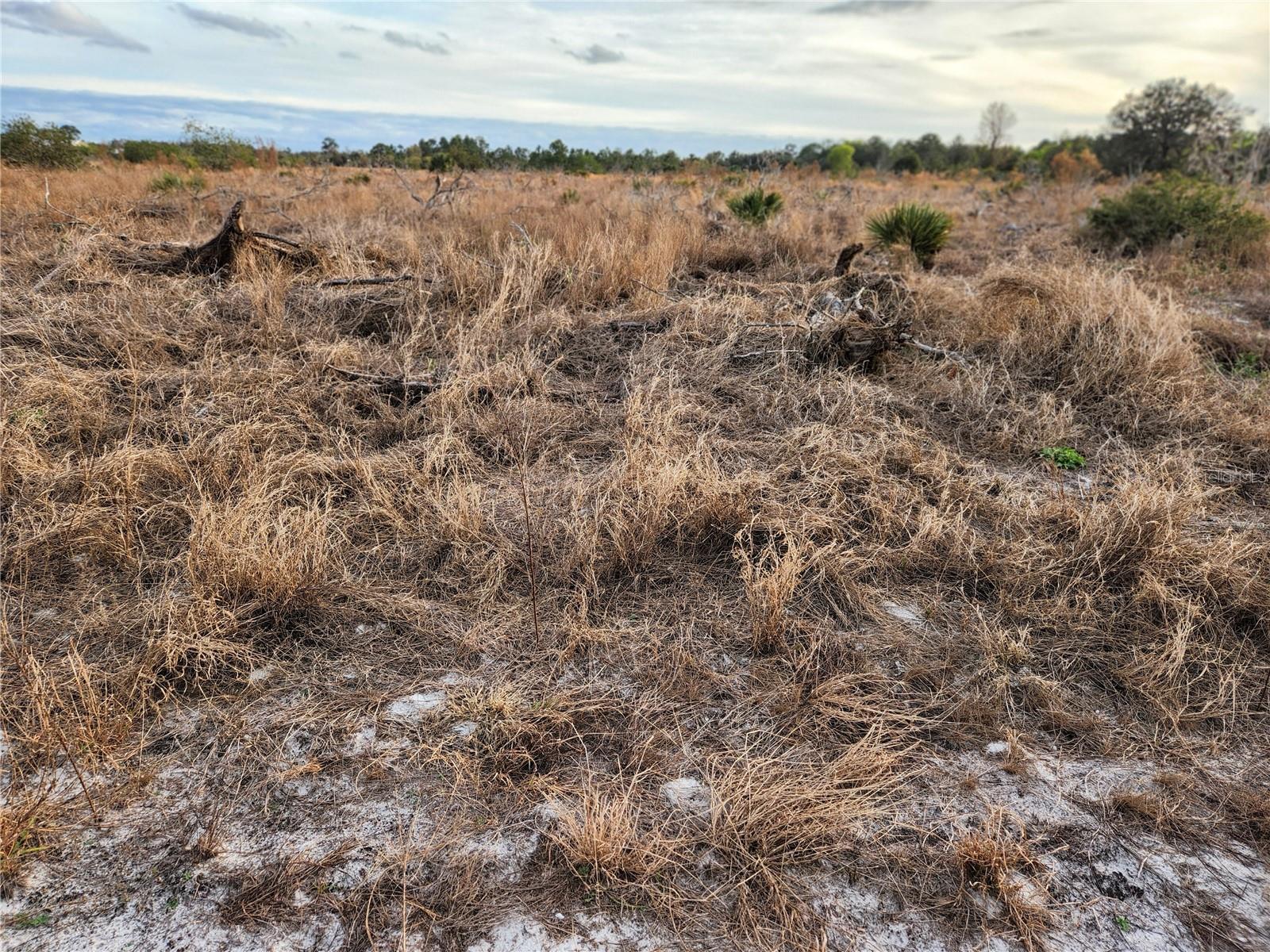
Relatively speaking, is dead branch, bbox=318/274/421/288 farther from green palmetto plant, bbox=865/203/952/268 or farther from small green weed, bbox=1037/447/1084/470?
green palmetto plant, bbox=865/203/952/268

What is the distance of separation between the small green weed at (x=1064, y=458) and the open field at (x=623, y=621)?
0.25 feet

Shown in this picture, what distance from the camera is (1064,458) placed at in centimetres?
385

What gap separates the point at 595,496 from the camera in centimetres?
325

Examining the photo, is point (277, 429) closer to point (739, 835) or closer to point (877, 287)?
point (739, 835)

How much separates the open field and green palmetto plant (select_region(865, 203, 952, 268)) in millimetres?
2199

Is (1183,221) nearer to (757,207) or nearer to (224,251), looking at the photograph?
(757,207)

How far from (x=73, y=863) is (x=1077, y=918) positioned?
2.47m

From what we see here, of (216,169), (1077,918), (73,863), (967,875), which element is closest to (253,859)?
(73,863)

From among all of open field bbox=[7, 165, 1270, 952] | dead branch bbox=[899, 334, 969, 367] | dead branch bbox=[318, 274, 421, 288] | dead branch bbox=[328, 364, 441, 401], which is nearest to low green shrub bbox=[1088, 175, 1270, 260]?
open field bbox=[7, 165, 1270, 952]

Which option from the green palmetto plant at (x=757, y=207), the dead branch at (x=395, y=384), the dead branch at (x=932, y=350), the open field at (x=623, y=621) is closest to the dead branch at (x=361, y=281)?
the open field at (x=623, y=621)

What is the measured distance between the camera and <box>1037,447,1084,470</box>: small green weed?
3.83 m

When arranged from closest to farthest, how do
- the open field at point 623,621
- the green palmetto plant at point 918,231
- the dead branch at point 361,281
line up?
1. the open field at point 623,621
2. the dead branch at point 361,281
3. the green palmetto plant at point 918,231

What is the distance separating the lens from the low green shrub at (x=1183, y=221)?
8.18 meters

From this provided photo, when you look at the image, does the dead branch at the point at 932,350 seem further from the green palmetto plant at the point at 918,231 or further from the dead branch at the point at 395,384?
the dead branch at the point at 395,384
